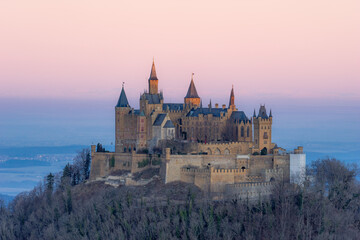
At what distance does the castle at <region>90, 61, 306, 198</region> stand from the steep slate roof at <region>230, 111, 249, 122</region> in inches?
5.4

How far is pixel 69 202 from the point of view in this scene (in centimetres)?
7412

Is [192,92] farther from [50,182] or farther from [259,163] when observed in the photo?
[50,182]

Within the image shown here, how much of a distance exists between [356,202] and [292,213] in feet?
37.6

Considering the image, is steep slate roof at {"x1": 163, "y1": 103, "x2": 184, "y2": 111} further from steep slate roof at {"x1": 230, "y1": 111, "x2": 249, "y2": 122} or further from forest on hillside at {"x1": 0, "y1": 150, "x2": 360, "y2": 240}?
forest on hillside at {"x1": 0, "y1": 150, "x2": 360, "y2": 240}

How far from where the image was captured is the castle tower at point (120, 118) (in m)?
84.9

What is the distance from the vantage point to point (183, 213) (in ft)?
206

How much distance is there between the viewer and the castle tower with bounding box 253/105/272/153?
8006 centimetres

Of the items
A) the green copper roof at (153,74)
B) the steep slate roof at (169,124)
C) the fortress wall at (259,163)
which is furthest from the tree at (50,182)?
the fortress wall at (259,163)

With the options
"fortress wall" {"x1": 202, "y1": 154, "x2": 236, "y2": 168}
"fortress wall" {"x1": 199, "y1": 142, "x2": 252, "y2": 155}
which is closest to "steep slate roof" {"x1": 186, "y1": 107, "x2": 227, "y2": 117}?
"fortress wall" {"x1": 199, "y1": 142, "x2": 252, "y2": 155}

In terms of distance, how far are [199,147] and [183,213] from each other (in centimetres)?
1565

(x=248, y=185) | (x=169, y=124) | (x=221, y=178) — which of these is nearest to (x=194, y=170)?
(x=221, y=178)

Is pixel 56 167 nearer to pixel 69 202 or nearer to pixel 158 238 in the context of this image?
pixel 69 202

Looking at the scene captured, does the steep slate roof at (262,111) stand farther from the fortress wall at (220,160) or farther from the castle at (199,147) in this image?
the fortress wall at (220,160)

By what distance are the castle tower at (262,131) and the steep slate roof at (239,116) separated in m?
1.66
